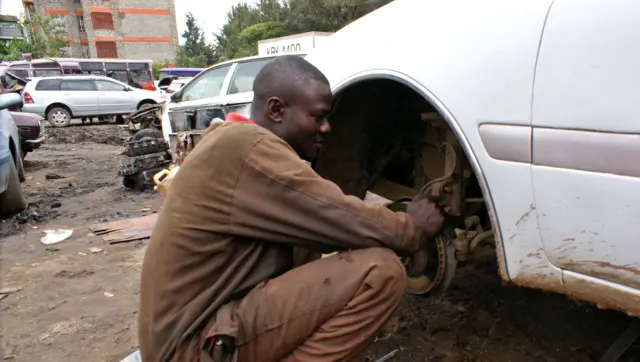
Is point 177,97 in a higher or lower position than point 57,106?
higher

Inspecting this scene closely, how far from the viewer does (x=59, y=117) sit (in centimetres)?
1473

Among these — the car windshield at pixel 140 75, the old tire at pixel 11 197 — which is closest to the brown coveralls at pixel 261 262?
the old tire at pixel 11 197

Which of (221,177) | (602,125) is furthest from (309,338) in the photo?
(602,125)

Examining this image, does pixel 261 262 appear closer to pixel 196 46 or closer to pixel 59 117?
pixel 59 117

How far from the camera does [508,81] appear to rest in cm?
140

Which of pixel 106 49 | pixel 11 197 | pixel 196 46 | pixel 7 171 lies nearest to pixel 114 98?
pixel 11 197

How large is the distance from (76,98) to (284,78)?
1547 centimetres

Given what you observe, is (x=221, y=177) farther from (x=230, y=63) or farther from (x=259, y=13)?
(x=259, y=13)

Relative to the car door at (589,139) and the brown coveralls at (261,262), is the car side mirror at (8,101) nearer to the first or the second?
the brown coveralls at (261,262)

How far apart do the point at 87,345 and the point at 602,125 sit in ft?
7.97

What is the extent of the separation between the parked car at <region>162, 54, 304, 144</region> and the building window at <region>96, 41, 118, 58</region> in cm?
4072

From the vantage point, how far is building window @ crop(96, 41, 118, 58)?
41.8 metres

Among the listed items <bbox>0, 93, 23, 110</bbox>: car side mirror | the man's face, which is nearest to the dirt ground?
the man's face

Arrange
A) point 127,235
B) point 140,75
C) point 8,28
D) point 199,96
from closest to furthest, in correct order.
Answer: point 127,235 < point 199,96 < point 140,75 < point 8,28
